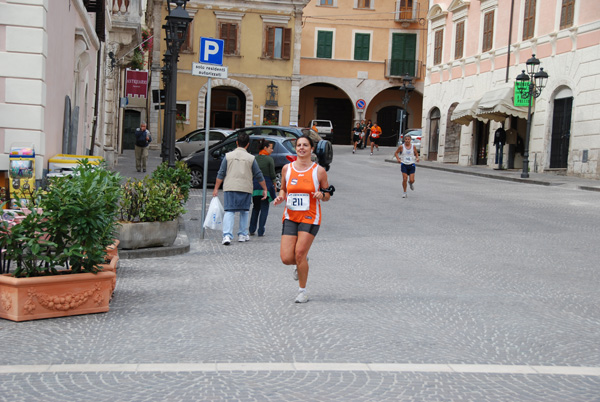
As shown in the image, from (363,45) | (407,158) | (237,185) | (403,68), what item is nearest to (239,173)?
(237,185)

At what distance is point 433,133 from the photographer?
145 ft

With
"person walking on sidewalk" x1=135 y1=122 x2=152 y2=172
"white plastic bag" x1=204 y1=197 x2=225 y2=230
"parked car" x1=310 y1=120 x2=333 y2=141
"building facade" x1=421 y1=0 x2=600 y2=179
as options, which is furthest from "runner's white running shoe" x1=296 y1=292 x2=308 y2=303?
"parked car" x1=310 y1=120 x2=333 y2=141

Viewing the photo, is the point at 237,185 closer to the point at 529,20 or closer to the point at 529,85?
the point at 529,85

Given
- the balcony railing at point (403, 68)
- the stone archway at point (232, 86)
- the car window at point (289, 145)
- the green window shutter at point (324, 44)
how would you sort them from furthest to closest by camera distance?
1. the balcony railing at point (403, 68)
2. the green window shutter at point (324, 44)
3. the stone archway at point (232, 86)
4. the car window at point (289, 145)

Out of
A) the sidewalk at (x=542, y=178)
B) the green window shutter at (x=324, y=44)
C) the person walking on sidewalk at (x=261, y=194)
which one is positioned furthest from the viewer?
the green window shutter at (x=324, y=44)

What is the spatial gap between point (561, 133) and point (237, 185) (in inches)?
836

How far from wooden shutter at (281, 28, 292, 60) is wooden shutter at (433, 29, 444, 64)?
415 inches

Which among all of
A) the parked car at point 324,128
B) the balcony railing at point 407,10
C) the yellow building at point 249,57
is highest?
the balcony railing at point 407,10

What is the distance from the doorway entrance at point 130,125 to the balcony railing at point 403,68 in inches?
744

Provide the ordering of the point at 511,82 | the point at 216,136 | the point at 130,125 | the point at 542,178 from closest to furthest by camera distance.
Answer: the point at 542,178 → the point at 216,136 → the point at 511,82 → the point at 130,125

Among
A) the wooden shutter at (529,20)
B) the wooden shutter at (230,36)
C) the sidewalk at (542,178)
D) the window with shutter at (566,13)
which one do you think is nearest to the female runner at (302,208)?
the sidewalk at (542,178)

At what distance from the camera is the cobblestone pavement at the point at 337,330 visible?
5094 millimetres

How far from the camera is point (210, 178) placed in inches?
898

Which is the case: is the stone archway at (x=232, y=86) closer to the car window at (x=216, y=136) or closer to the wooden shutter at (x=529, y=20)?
the car window at (x=216, y=136)
